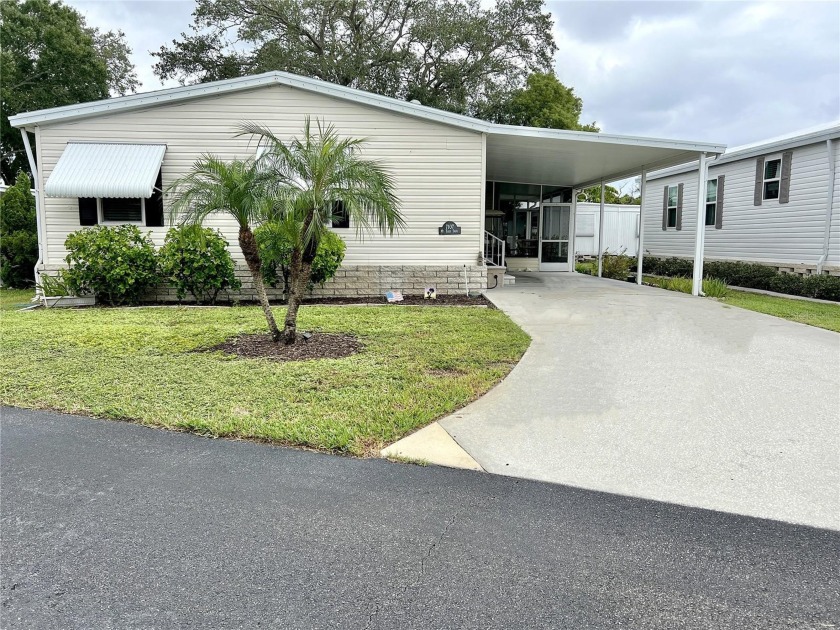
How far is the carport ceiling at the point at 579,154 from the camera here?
11.2 m

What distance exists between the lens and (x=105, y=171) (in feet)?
35.3

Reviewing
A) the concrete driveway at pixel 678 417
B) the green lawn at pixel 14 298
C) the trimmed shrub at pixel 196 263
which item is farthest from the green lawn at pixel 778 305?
the green lawn at pixel 14 298

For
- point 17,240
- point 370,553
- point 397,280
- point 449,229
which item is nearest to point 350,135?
point 449,229

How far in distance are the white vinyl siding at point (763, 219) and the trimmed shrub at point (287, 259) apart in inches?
443

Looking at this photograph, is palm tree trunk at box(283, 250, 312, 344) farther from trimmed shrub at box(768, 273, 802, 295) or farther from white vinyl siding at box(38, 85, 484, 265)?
trimmed shrub at box(768, 273, 802, 295)

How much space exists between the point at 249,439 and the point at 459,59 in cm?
2552

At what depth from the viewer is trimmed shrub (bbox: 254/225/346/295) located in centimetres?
1046

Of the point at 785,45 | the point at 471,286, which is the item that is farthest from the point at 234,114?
the point at 785,45

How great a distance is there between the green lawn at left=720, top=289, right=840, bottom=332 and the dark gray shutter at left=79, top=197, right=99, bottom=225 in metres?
12.9

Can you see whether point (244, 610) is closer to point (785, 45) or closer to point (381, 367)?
point (381, 367)

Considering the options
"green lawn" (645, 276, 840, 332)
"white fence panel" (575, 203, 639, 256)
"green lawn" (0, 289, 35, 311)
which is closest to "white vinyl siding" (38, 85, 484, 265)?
"green lawn" (0, 289, 35, 311)

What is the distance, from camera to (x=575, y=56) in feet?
92.8

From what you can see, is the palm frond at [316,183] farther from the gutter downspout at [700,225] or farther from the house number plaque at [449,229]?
the gutter downspout at [700,225]

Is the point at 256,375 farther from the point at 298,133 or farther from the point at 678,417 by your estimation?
the point at 298,133
